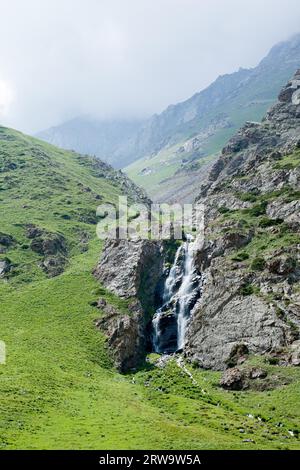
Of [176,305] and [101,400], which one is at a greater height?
[176,305]

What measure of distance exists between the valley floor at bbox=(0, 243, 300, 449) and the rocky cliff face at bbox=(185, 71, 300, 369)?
5.84 meters

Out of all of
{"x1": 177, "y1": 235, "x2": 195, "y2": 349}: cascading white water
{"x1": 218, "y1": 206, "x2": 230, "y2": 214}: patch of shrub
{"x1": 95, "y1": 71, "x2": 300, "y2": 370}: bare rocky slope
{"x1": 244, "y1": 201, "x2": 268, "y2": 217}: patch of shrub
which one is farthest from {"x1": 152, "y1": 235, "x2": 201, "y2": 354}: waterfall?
{"x1": 218, "y1": 206, "x2": 230, "y2": 214}: patch of shrub

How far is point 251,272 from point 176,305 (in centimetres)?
1614

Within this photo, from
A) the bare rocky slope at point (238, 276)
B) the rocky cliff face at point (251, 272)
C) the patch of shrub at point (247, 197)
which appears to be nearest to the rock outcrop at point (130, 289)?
the bare rocky slope at point (238, 276)

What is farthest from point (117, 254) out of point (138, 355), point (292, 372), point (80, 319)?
point (292, 372)

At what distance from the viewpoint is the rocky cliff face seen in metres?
75.6

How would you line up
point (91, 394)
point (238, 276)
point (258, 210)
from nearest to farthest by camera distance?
point (91, 394), point (238, 276), point (258, 210)

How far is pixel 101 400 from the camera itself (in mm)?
62938

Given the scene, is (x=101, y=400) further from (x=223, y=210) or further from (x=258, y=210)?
(x=223, y=210)

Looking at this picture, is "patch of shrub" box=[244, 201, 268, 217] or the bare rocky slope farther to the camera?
"patch of shrub" box=[244, 201, 268, 217]

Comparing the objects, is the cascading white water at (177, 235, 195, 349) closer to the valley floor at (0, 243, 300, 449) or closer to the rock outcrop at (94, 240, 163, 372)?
→ the rock outcrop at (94, 240, 163, 372)

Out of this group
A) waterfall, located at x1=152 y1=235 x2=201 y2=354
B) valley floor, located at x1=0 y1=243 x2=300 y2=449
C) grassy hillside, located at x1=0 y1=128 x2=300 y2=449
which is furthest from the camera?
waterfall, located at x1=152 y1=235 x2=201 y2=354

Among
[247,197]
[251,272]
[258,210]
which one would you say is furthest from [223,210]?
[251,272]
